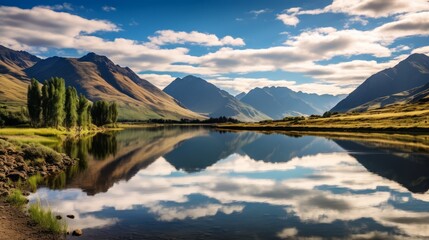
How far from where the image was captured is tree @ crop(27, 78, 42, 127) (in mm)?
152750

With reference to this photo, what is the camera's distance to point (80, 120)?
180 m

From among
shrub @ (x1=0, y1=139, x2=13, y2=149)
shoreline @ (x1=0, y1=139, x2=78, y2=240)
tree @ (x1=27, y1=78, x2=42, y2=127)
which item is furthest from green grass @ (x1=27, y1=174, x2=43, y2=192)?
tree @ (x1=27, y1=78, x2=42, y2=127)

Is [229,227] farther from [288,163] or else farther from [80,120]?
[80,120]

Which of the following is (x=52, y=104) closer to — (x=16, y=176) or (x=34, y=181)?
(x=16, y=176)

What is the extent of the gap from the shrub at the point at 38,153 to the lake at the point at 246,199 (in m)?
5.36


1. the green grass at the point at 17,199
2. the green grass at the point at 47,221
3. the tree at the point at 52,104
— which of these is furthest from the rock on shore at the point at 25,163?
the tree at the point at 52,104

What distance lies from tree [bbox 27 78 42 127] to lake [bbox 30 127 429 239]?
94.7 metres

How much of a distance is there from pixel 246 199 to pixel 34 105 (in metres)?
137

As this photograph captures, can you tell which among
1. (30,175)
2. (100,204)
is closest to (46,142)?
(30,175)

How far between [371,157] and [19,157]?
6542 cm

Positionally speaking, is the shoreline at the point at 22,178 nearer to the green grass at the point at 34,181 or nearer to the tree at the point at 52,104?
the green grass at the point at 34,181

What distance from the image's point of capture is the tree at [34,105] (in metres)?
153

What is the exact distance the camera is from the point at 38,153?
6256 centimetres

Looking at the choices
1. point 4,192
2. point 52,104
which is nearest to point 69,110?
point 52,104
